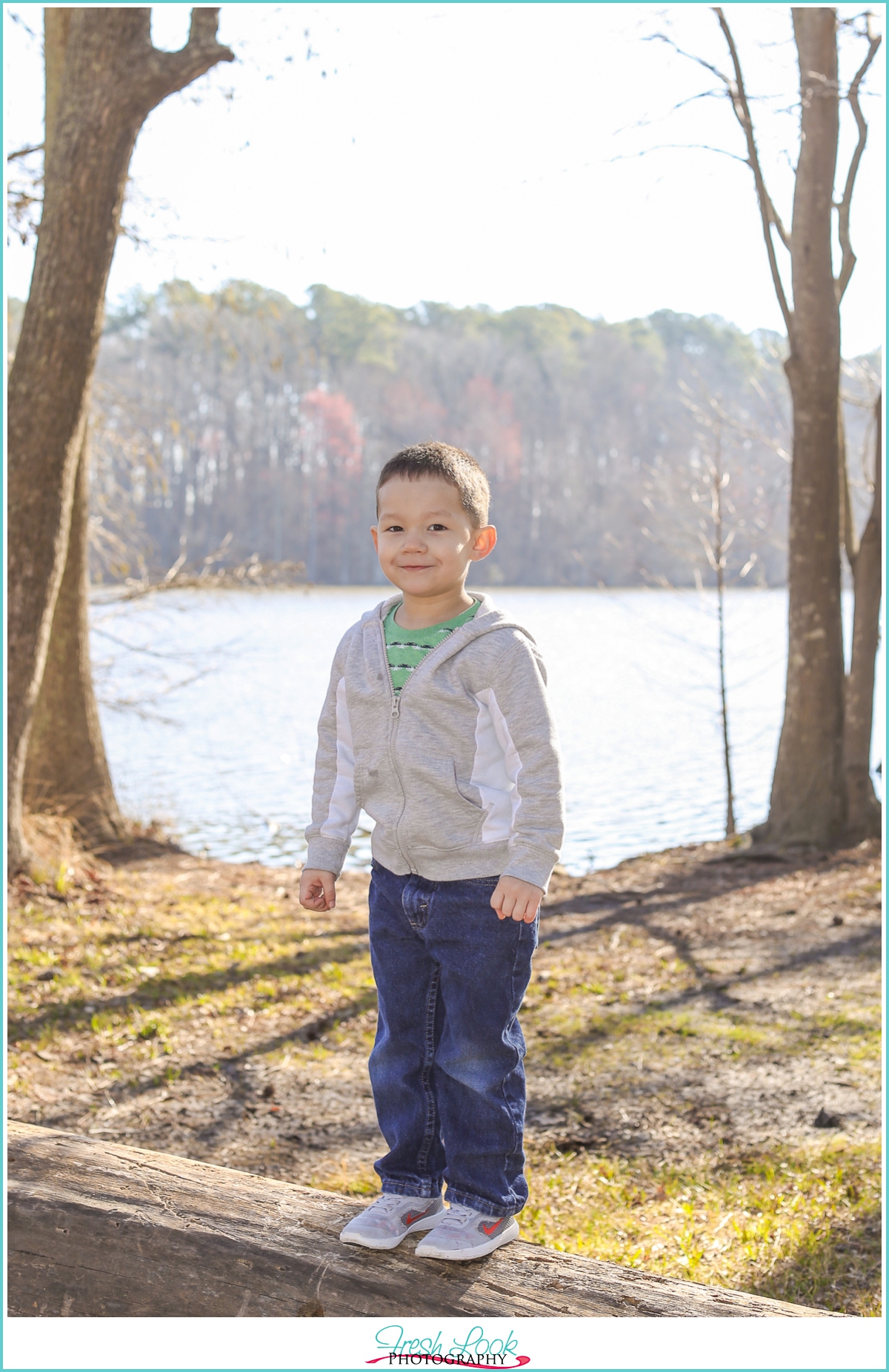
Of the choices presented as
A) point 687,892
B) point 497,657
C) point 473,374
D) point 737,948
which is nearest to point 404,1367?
point 497,657

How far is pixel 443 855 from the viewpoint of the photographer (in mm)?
2590

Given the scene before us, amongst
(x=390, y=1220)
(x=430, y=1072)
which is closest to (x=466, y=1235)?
(x=390, y=1220)

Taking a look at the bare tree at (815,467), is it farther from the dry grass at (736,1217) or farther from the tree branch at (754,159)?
the dry grass at (736,1217)

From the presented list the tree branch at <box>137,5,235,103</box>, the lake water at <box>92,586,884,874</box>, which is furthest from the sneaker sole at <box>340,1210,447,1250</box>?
the tree branch at <box>137,5,235,103</box>

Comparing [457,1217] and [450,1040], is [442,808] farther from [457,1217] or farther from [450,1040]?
[457,1217]

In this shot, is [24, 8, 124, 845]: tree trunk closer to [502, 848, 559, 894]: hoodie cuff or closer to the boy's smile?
the boy's smile

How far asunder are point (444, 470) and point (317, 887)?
1.01 m

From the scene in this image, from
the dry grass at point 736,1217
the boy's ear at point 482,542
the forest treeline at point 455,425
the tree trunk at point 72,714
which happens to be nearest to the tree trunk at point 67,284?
the tree trunk at point 72,714

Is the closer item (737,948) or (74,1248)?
(74,1248)

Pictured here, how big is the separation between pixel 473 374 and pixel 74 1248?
45370mm

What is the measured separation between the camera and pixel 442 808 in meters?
2.57

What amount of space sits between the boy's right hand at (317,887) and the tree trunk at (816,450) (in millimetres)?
7012

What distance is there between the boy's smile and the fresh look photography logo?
1.52 m

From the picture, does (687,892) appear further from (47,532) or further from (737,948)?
(47,532)
